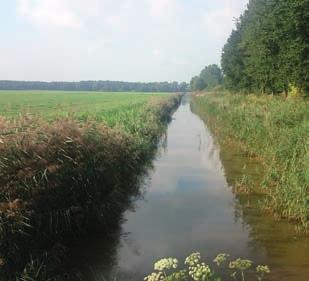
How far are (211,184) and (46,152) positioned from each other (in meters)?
7.76

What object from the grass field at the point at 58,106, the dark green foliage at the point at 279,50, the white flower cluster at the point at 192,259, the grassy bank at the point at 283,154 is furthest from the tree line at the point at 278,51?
the white flower cluster at the point at 192,259

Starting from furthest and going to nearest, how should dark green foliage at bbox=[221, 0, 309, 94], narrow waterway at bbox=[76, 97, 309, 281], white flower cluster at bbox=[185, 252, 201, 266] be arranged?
1. dark green foliage at bbox=[221, 0, 309, 94]
2. narrow waterway at bbox=[76, 97, 309, 281]
3. white flower cluster at bbox=[185, 252, 201, 266]

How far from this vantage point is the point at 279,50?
3019cm

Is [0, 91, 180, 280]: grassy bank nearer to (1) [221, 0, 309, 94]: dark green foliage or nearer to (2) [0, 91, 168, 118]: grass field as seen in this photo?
(2) [0, 91, 168, 118]: grass field

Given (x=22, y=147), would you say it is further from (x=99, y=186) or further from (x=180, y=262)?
(x=180, y=262)

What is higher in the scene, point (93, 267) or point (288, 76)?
point (288, 76)

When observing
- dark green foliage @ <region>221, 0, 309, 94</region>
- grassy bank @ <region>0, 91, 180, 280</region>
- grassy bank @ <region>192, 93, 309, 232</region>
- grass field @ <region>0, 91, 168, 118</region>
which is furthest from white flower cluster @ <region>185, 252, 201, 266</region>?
dark green foliage @ <region>221, 0, 309, 94</region>

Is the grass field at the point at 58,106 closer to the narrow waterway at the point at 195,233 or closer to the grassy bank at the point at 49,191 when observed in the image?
the grassy bank at the point at 49,191

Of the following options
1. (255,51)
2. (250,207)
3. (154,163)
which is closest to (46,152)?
(250,207)

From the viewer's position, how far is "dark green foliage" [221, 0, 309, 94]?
2273 cm

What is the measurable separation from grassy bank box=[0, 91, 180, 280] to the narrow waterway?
29.9 inches

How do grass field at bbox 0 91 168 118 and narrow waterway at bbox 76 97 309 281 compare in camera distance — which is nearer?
narrow waterway at bbox 76 97 309 281

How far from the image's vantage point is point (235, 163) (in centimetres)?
1945

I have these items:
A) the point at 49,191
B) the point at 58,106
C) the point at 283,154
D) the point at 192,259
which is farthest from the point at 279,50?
the point at 192,259
